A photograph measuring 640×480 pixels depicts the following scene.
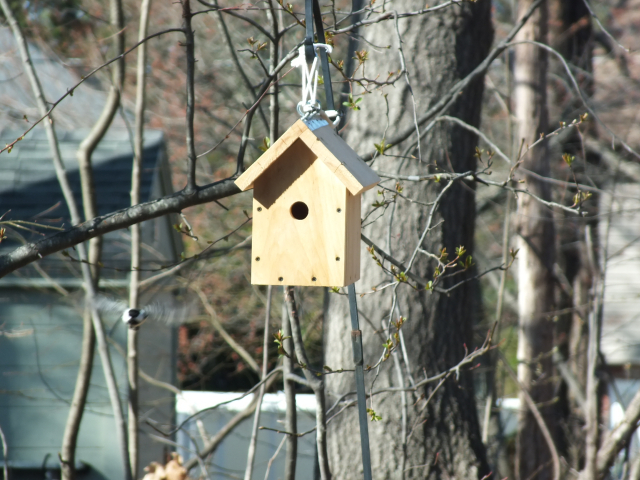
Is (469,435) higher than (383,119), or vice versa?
(383,119)

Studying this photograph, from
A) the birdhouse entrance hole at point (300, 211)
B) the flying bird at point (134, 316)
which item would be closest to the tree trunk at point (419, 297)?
the flying bird at point (134, 316)

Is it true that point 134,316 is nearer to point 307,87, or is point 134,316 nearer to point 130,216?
point 130,216

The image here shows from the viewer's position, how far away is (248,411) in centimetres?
498

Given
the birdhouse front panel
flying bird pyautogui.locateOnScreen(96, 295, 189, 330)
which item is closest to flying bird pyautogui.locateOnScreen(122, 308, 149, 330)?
flying bird pyautogui.locateOnScreen(96, 295, 189, 330)

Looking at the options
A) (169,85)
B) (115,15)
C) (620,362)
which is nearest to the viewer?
(115,15)

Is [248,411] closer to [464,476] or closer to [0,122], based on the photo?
[464,476]

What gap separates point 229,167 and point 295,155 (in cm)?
868

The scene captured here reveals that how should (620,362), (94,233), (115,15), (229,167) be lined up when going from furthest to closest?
1. (620,362)
2. (229,167)
3. (115,15)
4. (94,233)

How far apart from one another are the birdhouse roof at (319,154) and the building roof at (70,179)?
366cm

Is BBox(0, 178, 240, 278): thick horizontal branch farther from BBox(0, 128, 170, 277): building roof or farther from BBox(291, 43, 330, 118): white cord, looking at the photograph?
BBox(0, 128, 170, 277): building roof

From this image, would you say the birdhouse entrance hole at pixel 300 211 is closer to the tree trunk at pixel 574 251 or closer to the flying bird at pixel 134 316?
the flying bird at pixel 134 316

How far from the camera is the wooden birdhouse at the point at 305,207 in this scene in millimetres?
1737

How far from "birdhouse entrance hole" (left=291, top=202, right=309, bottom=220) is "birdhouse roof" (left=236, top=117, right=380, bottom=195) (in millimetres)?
151

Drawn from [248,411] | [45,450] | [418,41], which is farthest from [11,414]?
[418,41]
